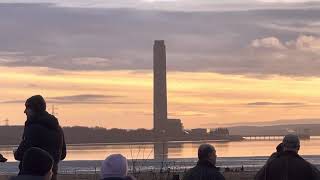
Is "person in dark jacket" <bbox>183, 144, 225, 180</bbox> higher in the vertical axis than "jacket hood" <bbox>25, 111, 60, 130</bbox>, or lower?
lower

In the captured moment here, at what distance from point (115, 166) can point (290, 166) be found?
250 centimetres

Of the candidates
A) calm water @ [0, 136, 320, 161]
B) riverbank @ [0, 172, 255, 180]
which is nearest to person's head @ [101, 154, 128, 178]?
riverbank @ [0, 172, 255, 180]

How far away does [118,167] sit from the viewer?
659 cm

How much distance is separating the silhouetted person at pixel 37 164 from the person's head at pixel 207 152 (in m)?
2.07

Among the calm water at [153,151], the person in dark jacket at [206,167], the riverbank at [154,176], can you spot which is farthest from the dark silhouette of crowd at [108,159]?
→ the calm water at [153,151]

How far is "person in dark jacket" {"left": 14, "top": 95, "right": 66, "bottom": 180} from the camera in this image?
372 inches

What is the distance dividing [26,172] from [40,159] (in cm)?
23

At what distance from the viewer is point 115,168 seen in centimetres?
659

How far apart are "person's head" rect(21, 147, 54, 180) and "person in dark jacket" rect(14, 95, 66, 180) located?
2944 millimetres

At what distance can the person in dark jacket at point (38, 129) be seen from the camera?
31.0 ft

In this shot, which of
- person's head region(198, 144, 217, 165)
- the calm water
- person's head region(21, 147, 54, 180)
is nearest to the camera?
person's head region(21, 147, 54, 180)

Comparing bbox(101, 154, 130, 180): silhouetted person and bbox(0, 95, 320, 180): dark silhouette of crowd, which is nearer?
bbox(0, 95, 320, 180): dark silhouette of crowd

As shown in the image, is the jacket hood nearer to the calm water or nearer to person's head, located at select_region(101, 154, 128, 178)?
person's head, located at select_region(101, 154, 128, 178)

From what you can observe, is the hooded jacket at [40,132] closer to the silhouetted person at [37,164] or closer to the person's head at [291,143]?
the person's head at [291,143]
